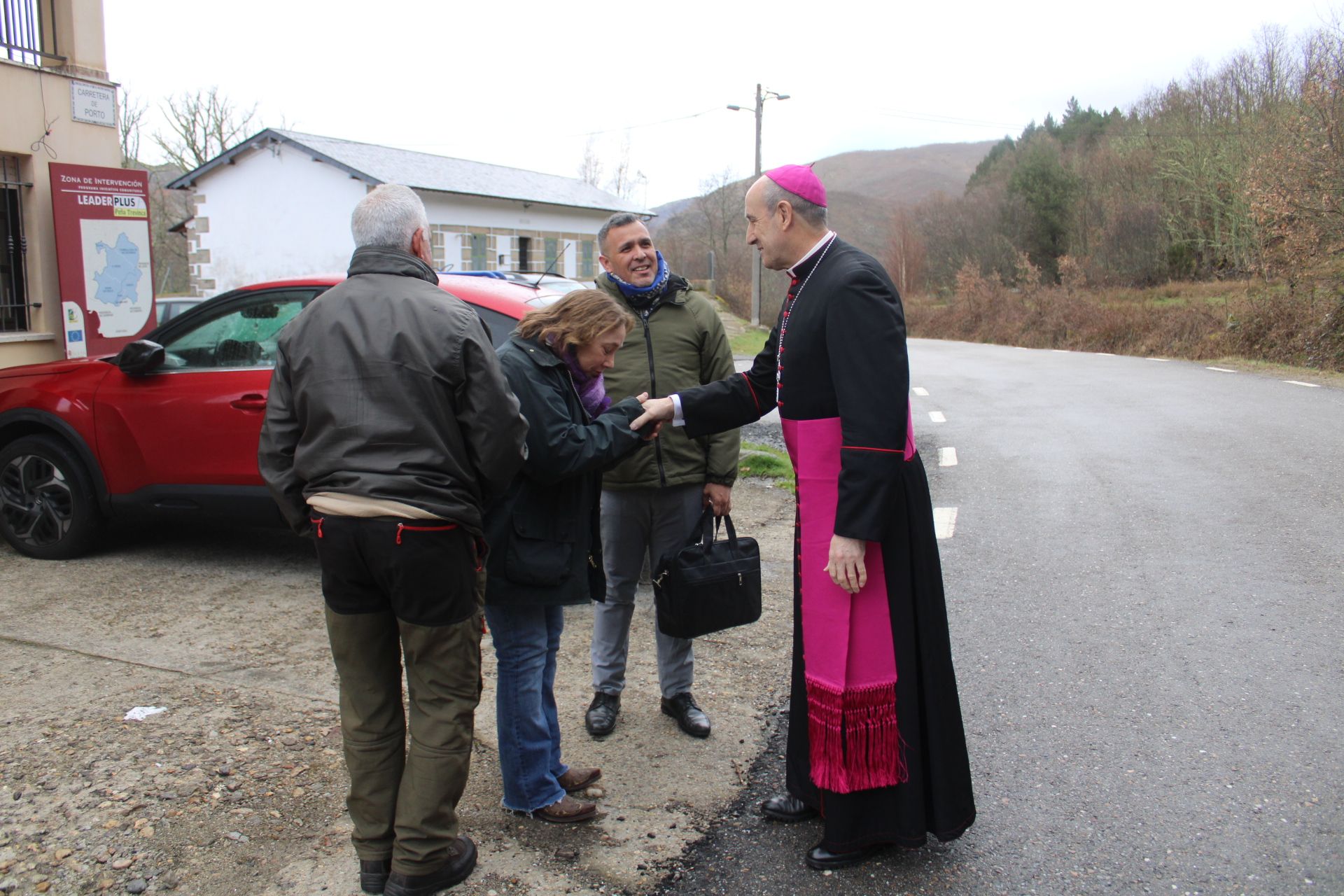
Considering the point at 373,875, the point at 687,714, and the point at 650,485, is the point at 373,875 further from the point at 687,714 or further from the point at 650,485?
the point at 650,485

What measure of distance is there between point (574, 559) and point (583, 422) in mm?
444

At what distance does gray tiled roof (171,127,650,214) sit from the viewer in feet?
97.0

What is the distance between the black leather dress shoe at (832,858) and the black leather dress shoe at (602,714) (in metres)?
1.12

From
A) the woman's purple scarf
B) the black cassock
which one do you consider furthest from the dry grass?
the woman's purple scarf

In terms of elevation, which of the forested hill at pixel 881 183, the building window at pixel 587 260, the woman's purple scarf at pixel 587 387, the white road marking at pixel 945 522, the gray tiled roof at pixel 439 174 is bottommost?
the white road marking at pixel 945 522

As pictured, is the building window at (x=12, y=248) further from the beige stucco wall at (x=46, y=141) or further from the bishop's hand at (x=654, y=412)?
Result: the bishop's hand at (x=654, y=412)

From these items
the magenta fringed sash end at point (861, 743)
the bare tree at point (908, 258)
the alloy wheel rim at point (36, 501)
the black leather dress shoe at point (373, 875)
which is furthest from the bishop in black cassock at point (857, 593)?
the bare tree at point (908, 258)

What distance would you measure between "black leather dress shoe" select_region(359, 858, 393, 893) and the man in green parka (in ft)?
4.01

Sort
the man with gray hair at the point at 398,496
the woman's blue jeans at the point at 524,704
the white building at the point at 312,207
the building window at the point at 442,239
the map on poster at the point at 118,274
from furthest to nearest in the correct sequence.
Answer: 1. the building window at the point at 442,239
2. the white building at the point at 312,207
3. the map on poster at the point at 118,274
4. the woman's blue jeans at the point at 524,704
5. the man with gray hair at the point at 398,496

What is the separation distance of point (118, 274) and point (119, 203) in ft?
1.96

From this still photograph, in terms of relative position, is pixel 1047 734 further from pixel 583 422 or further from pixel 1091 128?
pixel 1091 128

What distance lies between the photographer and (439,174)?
110ft

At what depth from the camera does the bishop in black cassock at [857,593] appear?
3.03 metres

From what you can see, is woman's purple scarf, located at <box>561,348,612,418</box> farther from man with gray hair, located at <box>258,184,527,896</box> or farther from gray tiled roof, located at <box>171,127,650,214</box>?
gray tiled roof, located at <box>171,127,650,214</box>
